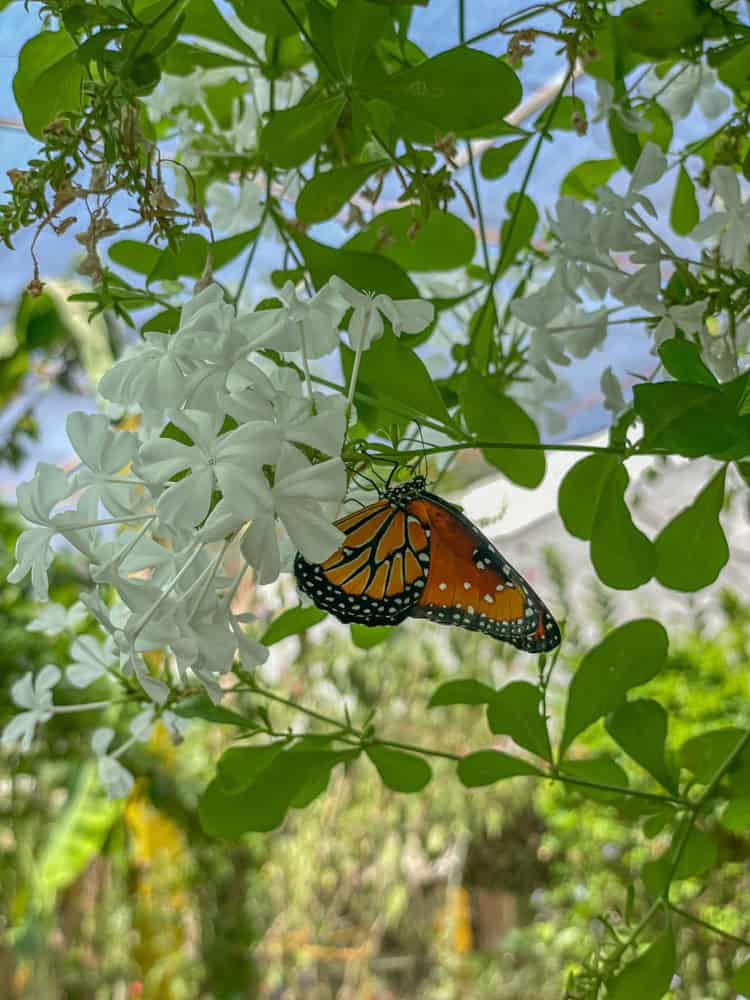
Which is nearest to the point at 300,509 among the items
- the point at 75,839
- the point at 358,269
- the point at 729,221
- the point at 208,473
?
the point at 208,473

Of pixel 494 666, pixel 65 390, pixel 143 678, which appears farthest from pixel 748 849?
pixel 65 390

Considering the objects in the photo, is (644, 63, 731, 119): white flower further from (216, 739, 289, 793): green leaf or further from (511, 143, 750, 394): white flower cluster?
(216, 739, 289, 793): green leaf

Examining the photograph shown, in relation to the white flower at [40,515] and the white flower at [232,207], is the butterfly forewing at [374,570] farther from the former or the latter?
the white flower at [232,207]

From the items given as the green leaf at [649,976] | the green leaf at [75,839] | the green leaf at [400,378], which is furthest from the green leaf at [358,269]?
the green leaf at [75,839]

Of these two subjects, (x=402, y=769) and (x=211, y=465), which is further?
(x=402, y=769)

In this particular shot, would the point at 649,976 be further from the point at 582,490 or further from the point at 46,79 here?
the point at 46,79

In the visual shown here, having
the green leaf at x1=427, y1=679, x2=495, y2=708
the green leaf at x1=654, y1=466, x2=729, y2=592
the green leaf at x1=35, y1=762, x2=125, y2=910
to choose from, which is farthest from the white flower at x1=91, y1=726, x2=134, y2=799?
the green leaf at x1=35, y1=762, x2=125, y2=910
